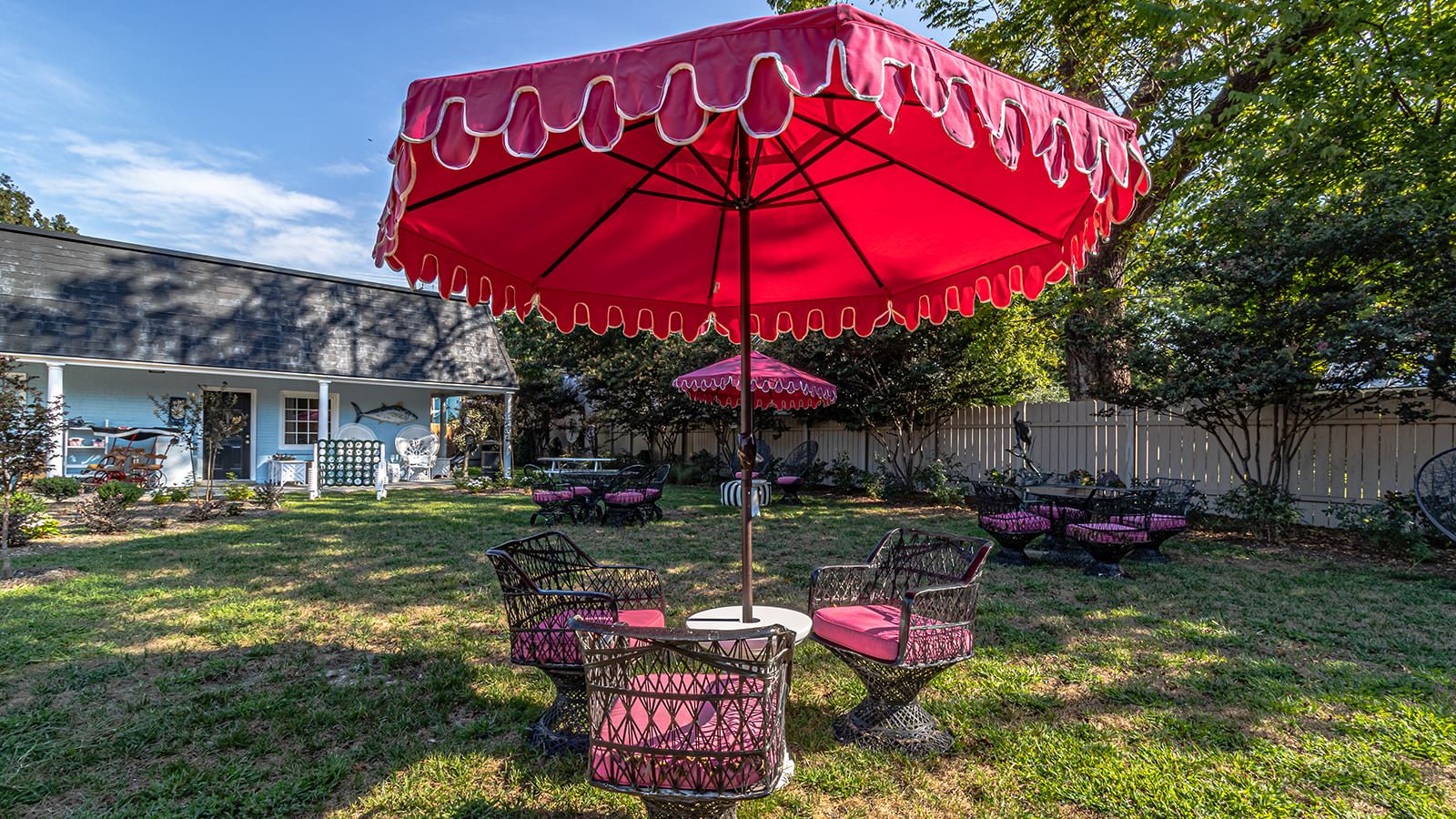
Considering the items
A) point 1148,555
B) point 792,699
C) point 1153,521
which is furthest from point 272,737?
point 1148,555

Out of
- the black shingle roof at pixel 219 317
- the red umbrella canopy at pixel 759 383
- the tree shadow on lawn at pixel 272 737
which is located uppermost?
the black shingle roof at pixel 219 317

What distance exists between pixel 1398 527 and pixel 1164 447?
3292 millimetres

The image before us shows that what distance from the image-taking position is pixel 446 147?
5.90 ft

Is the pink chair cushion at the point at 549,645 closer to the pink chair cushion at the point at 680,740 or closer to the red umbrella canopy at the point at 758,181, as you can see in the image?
the pink chair cushion at the point at 680,740

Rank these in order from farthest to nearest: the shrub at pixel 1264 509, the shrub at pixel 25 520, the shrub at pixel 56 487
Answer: the shrub at pixel 56 487 → the shrub at pixel 1264 509 → the shrub at pixel 25 520

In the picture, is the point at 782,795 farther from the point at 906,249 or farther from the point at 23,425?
the point at 23,425

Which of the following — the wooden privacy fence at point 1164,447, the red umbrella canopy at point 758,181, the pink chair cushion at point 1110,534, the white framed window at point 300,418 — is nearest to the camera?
the red umbrella canopy at point 758,181

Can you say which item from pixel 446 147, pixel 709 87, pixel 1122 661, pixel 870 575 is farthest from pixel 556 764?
pixel 1122 661

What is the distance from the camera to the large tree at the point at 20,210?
26844 mm

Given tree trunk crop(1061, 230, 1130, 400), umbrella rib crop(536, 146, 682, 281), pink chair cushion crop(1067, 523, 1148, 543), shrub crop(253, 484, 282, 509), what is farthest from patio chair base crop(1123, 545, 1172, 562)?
shrub crop(253, 484, 282, 509)

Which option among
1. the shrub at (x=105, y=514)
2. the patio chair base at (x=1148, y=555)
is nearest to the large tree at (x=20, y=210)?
the shrub at (x=105, y=514)

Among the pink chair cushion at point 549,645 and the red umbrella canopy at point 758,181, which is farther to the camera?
the pink chair cushion at point 549,645

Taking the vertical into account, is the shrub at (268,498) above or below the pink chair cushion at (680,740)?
below

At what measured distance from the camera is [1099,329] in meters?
9.00
